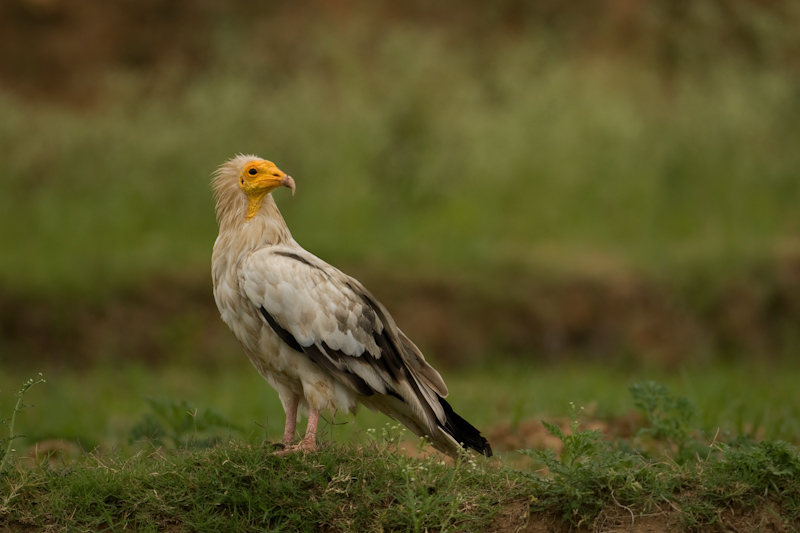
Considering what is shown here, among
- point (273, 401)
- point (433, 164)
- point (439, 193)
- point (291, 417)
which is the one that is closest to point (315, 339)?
point (291, 417)

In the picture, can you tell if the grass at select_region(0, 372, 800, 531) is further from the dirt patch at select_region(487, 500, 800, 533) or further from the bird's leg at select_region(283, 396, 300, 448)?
the bird's leg at select_region(283, 396, 300, 448)

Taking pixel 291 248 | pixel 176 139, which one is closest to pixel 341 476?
pixel 291 248

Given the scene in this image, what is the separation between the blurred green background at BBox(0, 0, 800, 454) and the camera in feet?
32.4

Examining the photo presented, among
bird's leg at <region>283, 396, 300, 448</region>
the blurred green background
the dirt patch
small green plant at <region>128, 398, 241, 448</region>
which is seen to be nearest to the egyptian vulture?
bird's leg at <region>283, 396, 300, 448</region>

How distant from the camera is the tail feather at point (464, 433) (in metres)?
4.38

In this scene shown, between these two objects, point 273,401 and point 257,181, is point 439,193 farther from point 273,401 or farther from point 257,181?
point 257,181

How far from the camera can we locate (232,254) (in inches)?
178

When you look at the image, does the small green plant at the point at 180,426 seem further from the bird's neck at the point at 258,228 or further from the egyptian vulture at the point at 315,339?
the bird's neck at the point at 258,228

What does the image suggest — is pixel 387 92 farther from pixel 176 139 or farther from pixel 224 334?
pixel 224 334

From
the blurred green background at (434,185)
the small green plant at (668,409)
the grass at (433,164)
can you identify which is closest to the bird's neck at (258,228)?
the blurred green background at (434,185)

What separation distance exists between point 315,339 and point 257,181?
0.92 metres

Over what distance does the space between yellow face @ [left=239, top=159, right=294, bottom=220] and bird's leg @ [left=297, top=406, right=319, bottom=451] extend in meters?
1.04

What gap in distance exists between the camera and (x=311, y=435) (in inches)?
165

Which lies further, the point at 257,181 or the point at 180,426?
the point at 180,426
